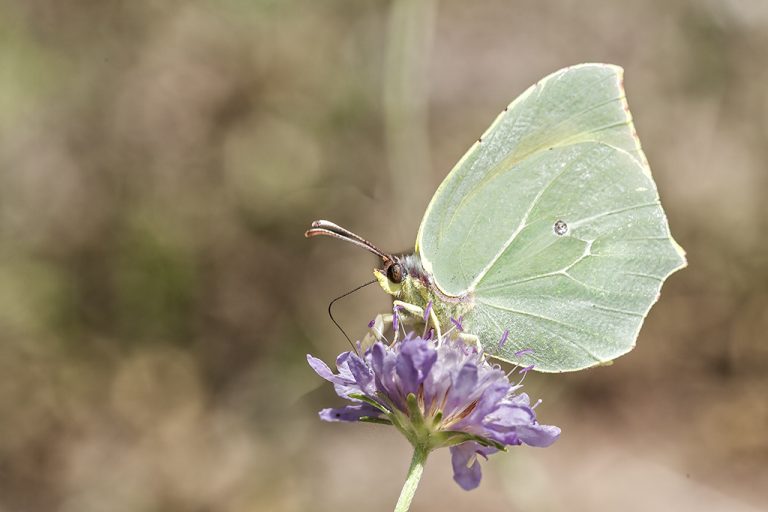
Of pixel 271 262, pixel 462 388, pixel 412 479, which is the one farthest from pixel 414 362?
pixel 271 262

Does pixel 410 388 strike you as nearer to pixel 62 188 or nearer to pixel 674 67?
pixel 62 188

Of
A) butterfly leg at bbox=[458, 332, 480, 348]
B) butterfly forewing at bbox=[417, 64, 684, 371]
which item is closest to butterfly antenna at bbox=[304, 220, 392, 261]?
butterfly forewing at bbox=[417, 64, 684, 371]

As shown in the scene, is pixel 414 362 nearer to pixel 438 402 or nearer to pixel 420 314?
pixel 438 402

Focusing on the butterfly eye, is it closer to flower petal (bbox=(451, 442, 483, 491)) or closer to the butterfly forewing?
the butterfly forewing

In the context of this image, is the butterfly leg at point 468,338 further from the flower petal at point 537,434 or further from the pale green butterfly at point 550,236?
the flower petal at point 537,434

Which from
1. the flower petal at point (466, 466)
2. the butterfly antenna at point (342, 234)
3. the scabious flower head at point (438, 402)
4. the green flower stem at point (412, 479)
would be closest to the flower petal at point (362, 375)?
the scabious flower head at point (438, 402)

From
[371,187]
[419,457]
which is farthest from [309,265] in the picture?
[419,457]
